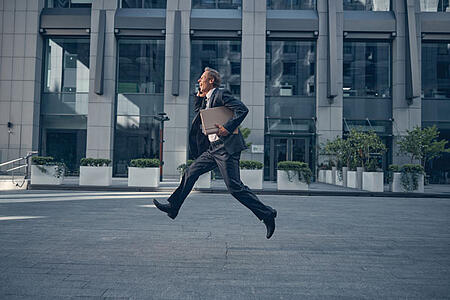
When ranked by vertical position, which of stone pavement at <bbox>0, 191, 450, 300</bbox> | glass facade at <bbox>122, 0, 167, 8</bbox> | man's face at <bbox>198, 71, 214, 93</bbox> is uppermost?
glass facade at <bbox>122, 0, 167, 8</bbox>

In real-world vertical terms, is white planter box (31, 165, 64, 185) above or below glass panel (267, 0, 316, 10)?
below

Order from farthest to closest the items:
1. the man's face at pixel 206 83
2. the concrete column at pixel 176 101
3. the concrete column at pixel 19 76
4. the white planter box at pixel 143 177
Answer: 1. the concrete column at pixel 19 76
2. the concrete column at pixel 176 101
3. the white planter box at pixel 143 177
4. the man's face at pixel 206 83

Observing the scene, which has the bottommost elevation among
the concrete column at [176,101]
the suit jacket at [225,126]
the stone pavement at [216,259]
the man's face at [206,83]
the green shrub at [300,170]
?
the stone pavement at [216,259]

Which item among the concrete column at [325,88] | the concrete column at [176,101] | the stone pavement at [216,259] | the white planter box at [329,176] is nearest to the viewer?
the stone pavement at [216,259]

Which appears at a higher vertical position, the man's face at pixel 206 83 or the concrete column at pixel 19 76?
the concrete column at pixel 19 76

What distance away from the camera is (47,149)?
21.4m

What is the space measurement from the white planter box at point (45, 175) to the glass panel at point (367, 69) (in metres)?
17.0

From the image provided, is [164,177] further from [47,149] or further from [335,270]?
[335,270]

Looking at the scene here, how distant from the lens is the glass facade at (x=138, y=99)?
20828mm

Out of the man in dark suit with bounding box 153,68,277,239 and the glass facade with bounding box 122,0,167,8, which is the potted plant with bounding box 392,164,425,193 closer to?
the man in dark suit with bounding box 153,68,277,239

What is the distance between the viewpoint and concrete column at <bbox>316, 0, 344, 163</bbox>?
20453 millimetres

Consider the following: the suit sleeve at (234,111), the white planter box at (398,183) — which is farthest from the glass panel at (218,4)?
the suit sleeve at (234,111)

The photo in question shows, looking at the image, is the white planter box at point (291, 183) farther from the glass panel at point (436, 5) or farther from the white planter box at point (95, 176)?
the glass panel at point (436, 5)

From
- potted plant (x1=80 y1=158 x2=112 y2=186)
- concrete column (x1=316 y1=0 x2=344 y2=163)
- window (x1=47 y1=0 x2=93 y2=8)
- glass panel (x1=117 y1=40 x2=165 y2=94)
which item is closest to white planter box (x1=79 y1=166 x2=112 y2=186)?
potted plant (x1=80 y1=158 x2=112 y2=186)
